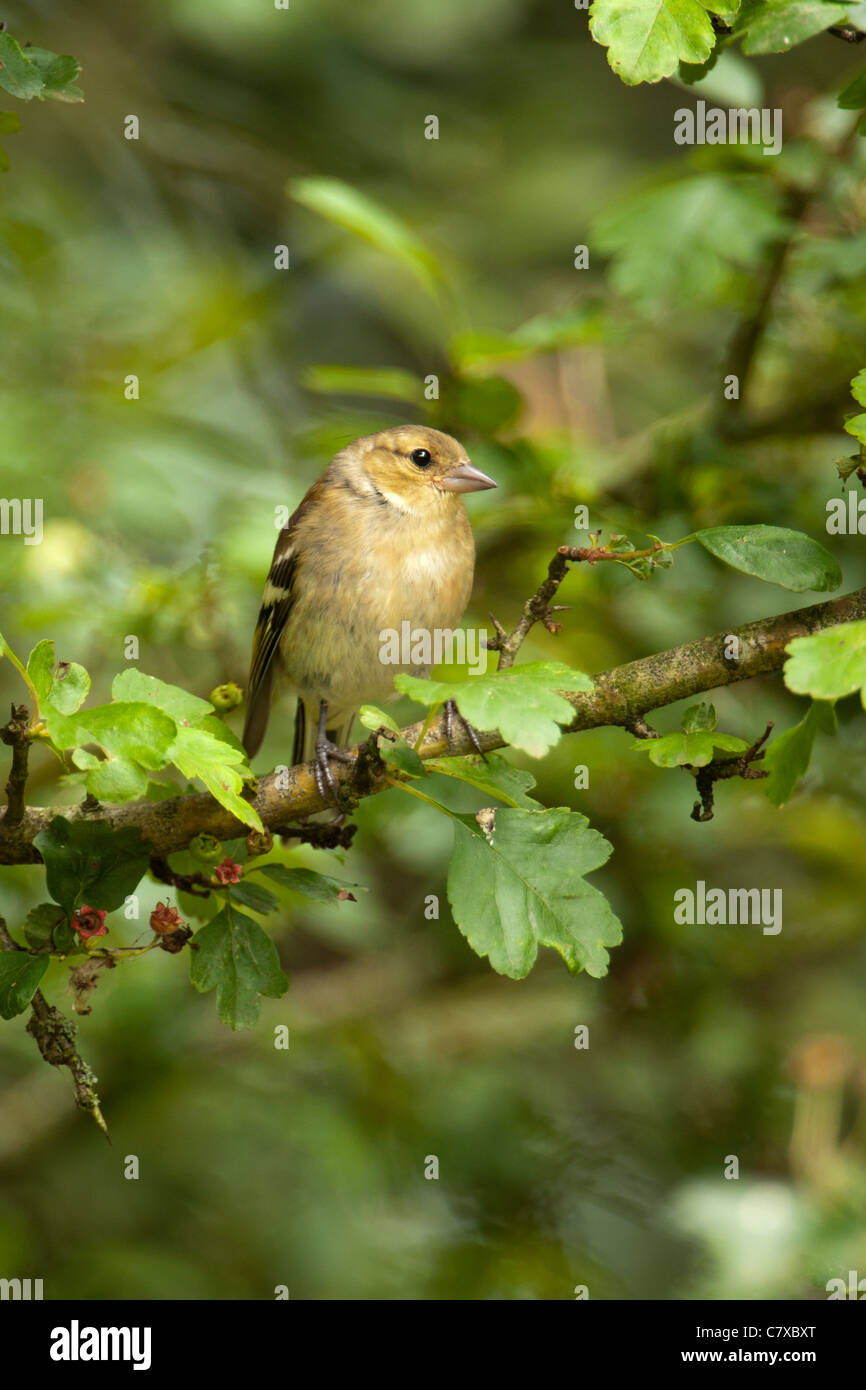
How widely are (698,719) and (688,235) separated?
188 cm

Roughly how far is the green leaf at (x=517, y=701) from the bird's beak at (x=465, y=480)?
1.83 meters

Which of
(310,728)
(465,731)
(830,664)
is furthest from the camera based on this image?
(310,728)

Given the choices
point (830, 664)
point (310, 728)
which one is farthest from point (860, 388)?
point (310, 728)

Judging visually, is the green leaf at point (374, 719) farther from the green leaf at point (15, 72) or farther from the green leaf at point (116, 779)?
the green leaf at point (15, 72)

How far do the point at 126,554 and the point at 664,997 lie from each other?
8.52ft

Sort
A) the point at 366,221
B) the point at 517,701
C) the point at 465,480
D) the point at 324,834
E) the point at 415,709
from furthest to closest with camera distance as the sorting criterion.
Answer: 1. the point at 415,709
2. the point at 465,480
3. the point at 366,221
4. the point at 324,834
5. the point at 517,701

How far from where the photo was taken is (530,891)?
2.46 m

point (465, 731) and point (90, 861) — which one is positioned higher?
point (465, 731)

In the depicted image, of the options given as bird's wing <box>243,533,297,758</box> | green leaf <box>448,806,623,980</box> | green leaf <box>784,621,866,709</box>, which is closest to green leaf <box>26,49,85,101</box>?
green leaf <box>448,806,623,980</box>

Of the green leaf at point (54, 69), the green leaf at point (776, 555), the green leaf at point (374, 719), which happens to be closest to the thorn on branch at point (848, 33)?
the green leaf at point (776, 555)

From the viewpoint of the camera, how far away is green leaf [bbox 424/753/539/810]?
8.03ft

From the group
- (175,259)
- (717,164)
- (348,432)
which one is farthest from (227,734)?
(175,259)

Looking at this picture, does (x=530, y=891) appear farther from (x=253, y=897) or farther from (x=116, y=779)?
(x=116, y=779)

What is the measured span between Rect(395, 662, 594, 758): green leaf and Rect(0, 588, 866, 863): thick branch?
0.30 metres
